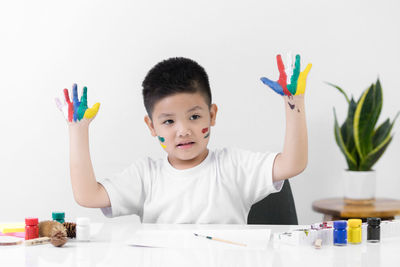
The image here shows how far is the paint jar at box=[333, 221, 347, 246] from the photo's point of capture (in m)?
1.07

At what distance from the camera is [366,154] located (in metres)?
2.10

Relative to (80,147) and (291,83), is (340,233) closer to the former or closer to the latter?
(291,83)

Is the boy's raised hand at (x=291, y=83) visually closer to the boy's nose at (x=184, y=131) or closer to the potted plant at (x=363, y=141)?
the boy's nose at (x=184, y=131)

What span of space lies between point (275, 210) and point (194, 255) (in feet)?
2.39

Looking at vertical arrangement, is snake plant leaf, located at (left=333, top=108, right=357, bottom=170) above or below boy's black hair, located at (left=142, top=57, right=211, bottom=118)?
below

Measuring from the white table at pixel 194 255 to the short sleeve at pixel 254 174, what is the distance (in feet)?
1.22

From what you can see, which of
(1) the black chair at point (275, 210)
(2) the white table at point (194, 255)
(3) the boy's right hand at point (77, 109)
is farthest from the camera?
(1) the black chair at point (275, 210)

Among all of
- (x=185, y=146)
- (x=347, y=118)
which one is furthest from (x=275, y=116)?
(x=185, y=146)

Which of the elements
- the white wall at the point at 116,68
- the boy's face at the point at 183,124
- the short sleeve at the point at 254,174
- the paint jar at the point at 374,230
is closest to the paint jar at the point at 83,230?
the boy's face at the point at 183,124

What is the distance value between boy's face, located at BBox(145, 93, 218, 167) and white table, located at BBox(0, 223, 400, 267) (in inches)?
15.7

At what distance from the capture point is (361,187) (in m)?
2.08

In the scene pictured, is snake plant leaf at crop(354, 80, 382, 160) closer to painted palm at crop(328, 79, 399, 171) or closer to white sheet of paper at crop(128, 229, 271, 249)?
painted palm at crop(328, 79, 399, 171)

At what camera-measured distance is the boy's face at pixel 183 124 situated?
144 centimetres

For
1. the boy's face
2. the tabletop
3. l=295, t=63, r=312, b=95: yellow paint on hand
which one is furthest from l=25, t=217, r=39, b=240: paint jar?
the tabletop
